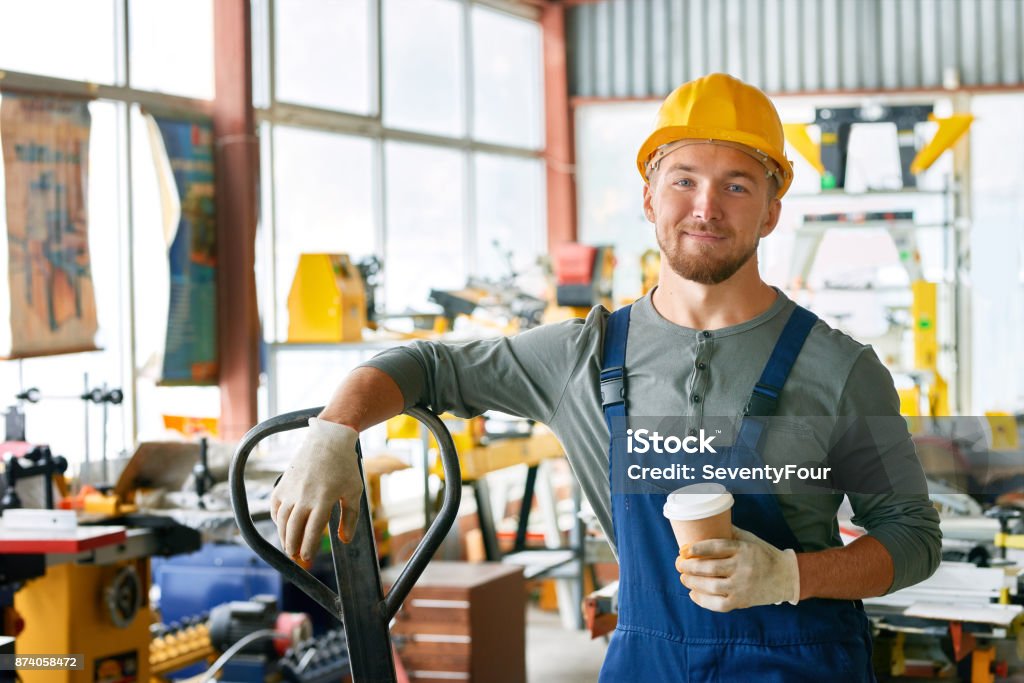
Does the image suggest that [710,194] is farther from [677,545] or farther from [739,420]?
[677,545]

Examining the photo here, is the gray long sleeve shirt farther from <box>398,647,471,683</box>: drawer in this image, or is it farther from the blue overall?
<box>398,647,471,683</box>: drawer

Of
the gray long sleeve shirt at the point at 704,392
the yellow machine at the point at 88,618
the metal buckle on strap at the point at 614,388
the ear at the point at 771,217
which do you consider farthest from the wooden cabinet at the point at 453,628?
the ear at the point at 771,217

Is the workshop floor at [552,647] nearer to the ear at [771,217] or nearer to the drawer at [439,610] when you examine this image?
the drawer at [439,610]

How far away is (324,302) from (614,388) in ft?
11.7

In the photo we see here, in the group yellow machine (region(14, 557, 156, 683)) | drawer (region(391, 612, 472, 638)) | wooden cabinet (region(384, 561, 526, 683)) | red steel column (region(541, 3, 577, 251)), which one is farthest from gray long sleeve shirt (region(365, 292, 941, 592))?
red steel column (region(541, 3, 577, 251))

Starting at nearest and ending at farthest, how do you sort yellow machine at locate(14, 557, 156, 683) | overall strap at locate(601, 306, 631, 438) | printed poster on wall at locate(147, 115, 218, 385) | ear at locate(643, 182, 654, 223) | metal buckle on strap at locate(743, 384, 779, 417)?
1. metal buckle on strap at locate(743, 384, 779, 417)
2. overall strap at locate(601, 306, 631, 438)
3. ear at locate(643, 182, 654, 223)
4. yellow machine at locate(14, 557, 156, 683)
5. printed poster on wall at locate(147, 115, 218, 385)

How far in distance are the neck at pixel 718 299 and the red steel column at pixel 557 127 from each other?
6908 millimetres

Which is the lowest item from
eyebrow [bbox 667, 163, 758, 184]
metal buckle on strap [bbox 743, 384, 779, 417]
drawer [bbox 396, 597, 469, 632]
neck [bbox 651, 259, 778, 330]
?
drawer [bbox 396, 597, 469, 632]

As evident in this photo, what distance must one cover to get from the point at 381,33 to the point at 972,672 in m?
5.22

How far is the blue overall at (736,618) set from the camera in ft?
5.07

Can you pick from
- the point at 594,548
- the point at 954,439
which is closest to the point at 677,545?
the point at 954,439

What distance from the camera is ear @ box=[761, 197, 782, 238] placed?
176cm

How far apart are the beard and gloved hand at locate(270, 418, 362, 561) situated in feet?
1.74

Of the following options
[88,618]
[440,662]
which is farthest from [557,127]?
[88,618]
